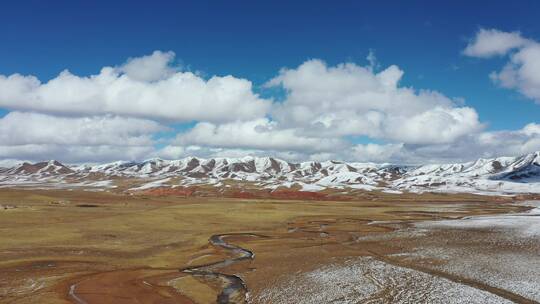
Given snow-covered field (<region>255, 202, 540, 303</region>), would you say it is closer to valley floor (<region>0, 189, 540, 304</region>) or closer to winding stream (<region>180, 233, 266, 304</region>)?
valley floor (<region>0, 189, 540, 304</region>)

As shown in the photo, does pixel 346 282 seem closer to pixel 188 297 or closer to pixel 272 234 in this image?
pixel 188 297

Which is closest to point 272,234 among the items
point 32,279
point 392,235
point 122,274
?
point 392,235

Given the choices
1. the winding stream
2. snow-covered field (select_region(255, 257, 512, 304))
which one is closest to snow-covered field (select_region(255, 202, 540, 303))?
snow-covered field (select_region(255, 257, 512, 304))

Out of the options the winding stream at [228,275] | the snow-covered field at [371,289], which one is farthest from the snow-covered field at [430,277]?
the winding stream at [228,275]

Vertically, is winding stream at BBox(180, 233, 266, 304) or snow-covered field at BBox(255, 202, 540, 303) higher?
snow-covered field at BBox(255, 202, 540, 303)

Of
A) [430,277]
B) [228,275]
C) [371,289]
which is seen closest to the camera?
[371,289]

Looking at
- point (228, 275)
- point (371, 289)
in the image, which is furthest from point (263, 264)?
point (371, 289)

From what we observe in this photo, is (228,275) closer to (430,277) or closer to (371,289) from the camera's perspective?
(371,289)

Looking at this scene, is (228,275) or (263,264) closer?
(228,275)
